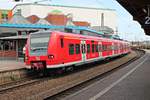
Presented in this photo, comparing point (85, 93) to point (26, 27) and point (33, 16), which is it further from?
point (33, 16)

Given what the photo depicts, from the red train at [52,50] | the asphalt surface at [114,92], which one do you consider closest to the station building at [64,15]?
the red train at [52,50]

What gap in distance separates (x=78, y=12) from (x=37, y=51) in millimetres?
118203

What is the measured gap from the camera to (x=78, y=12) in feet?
455

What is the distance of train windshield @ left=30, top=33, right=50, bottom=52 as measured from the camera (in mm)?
21250

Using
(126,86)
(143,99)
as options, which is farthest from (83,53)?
(143,99)

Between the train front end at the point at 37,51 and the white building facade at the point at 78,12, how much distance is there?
10435 cm

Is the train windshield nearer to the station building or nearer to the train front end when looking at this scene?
the train front end

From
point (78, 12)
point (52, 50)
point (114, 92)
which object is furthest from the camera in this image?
point (78, 12)

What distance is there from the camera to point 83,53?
25812 mm

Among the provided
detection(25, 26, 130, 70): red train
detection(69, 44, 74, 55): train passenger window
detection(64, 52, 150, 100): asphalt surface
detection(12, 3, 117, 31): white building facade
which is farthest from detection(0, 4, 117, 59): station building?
detection(64, 52, 150, 100): asphalt surface

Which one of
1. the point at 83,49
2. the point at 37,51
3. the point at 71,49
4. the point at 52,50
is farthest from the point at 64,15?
the point at 52,50

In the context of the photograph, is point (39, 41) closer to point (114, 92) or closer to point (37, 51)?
point (37, 51)

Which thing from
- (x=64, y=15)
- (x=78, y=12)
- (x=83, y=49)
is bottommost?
(x=83, y=49)

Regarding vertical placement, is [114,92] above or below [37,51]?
below
